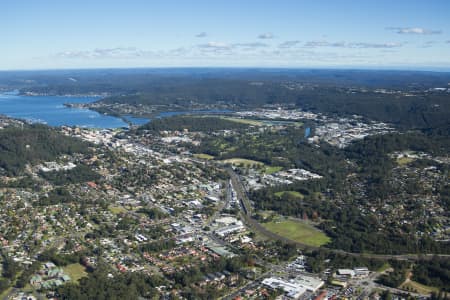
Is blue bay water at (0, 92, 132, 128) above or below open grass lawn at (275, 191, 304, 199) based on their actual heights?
above

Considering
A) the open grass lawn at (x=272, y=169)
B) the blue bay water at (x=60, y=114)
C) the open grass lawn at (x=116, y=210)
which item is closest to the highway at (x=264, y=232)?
the open grass lawn at (x=272, y=169)

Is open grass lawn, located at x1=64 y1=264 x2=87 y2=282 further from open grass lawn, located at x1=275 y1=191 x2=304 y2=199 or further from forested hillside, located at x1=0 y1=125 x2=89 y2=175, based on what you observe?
forested hillside, located at x1=0 y1=125 x2=89 y2=175

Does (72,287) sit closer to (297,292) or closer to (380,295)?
(297,292)

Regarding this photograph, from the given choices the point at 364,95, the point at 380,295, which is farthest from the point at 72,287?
the point at 364,95

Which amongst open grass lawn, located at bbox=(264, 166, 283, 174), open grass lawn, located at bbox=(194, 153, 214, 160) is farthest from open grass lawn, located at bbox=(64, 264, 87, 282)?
open grass lawn, located at bbox=(194, 153, 214, 160)

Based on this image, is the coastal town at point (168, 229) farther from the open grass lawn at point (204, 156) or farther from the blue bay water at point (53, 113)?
the blue bay water at point (53, 113)

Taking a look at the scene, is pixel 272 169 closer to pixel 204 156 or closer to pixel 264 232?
pixel 204 156

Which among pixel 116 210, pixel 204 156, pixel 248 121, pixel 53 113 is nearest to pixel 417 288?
pixel 116 210
